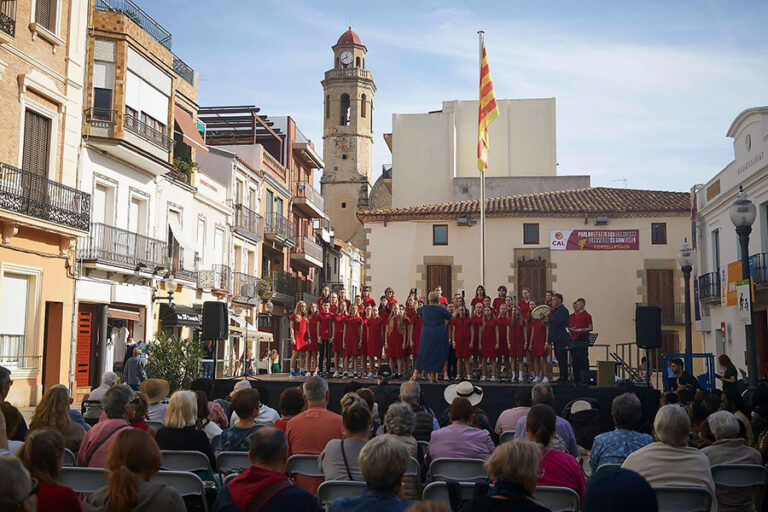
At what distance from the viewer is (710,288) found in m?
30.2

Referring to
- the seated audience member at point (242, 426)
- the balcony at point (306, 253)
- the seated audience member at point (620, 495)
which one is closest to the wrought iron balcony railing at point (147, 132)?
the balcony at point (306, 253)

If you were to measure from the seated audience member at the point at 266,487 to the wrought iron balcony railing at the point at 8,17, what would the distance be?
1875cm

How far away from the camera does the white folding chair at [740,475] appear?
6062 millimetres

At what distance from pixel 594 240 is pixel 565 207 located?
6.36ft

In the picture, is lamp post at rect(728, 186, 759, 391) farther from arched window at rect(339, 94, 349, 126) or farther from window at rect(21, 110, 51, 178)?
arched window at rect(339, 94, 349, 126)

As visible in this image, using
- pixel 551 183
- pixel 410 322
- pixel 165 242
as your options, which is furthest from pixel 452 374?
pixel 551 183

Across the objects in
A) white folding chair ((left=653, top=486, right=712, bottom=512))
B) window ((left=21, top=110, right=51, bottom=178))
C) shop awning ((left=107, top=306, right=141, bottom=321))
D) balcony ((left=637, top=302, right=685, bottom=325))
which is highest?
window ((left=21, top=110, right=51, bottom=178))

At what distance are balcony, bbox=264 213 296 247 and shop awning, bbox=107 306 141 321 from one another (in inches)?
568

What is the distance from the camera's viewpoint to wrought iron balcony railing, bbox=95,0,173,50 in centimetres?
2597

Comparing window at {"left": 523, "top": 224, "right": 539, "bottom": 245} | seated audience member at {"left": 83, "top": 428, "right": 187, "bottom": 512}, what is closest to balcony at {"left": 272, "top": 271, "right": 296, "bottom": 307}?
window at {"left": 523, "top": 224, "right": 539, "bottom": 245}

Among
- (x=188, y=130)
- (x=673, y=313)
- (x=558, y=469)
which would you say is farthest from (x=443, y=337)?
(x=673, y=313)

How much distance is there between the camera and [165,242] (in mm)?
29453

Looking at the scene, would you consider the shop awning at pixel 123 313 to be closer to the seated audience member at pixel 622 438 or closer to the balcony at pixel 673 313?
the balcony at pixel 673 313

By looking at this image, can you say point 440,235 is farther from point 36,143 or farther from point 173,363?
point 173,363
